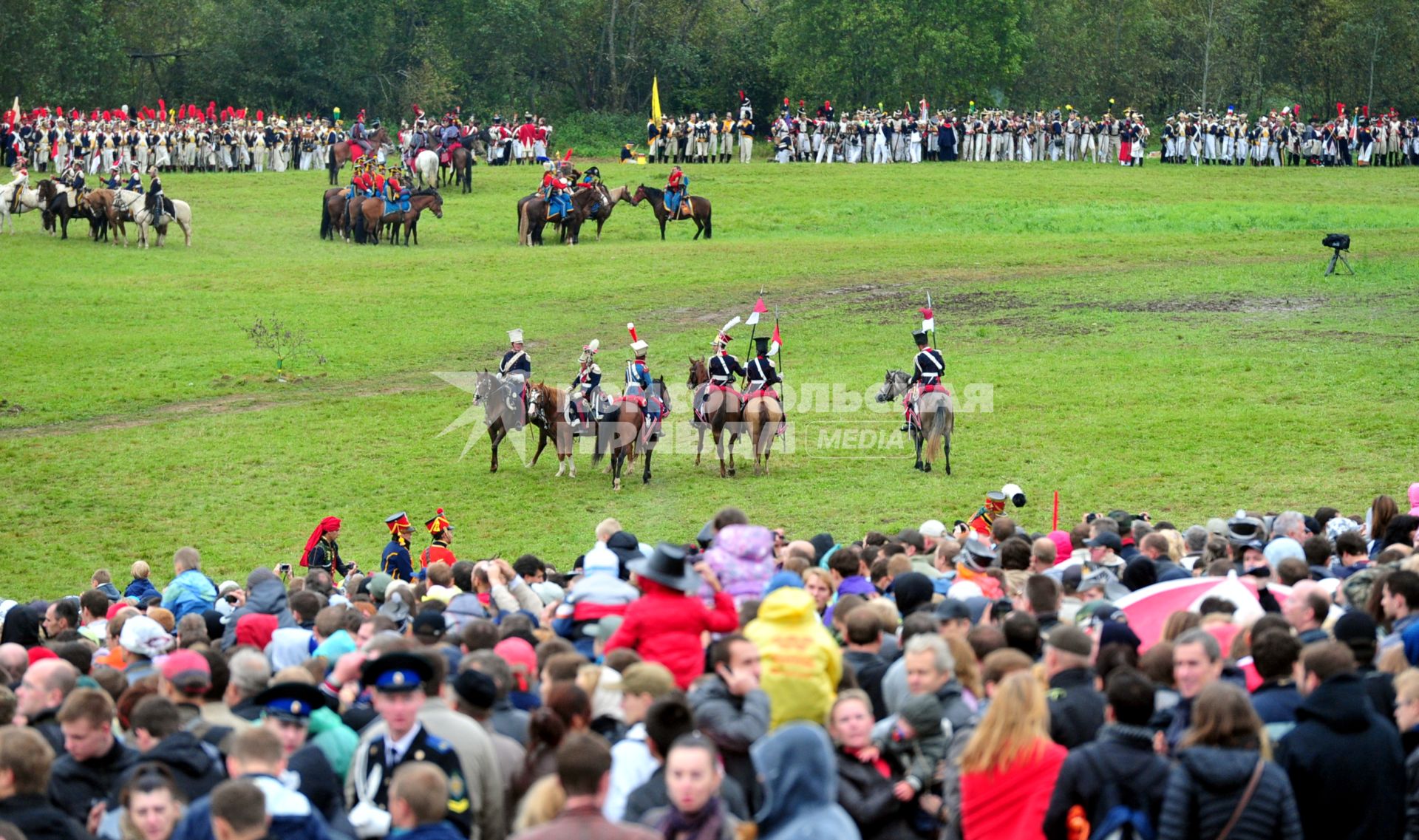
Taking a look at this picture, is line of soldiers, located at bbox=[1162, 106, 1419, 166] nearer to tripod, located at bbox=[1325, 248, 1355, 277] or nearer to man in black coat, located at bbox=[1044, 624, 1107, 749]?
tripod, located at bbox=[1325, 248, 1355, 277]

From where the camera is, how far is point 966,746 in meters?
6.70

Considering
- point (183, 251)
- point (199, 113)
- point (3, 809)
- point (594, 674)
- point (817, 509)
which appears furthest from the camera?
point (199, 113)

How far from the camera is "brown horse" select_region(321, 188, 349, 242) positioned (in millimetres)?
41156

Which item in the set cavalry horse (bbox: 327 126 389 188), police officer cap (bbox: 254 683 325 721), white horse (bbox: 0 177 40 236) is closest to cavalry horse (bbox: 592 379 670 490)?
police officer cap (bbox: 254 683 325 721)

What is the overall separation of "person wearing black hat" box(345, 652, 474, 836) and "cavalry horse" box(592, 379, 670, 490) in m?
14.9

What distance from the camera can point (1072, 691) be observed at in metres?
7.44

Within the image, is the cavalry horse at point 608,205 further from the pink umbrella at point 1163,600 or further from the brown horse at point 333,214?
the pink umbrella at point 1163,600

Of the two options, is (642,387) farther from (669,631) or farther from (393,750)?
(393,750)

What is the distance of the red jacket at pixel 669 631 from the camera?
8266 mm

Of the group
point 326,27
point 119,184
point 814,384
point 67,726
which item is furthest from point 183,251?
point 67,726

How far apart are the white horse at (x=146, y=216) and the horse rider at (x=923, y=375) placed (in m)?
23.1

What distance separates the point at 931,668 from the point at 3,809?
3795 mm

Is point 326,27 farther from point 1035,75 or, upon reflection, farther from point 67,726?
point 67,726

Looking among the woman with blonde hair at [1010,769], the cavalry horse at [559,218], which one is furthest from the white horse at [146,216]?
the woman with blonde hair at [1010,769]
